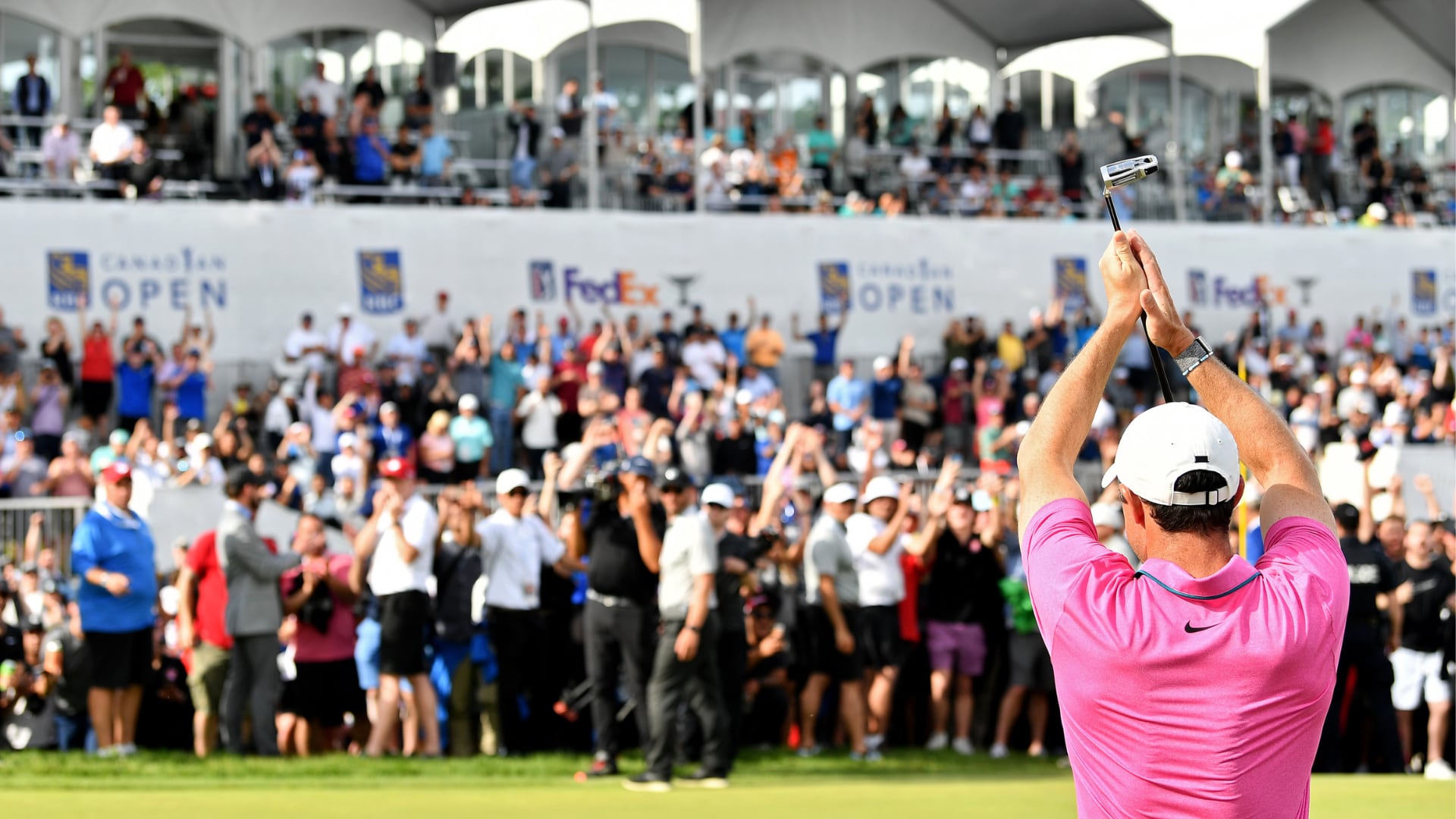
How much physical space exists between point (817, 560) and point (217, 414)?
9.36 metres

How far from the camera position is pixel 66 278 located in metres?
20.1

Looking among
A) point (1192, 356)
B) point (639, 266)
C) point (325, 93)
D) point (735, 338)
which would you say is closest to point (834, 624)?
point (1192, 356)

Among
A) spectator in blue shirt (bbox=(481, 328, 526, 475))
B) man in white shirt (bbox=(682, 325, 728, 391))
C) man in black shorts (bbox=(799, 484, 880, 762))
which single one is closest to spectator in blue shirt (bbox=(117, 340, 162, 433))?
spectator in blue shirt (bbox=(481, 328, 526, 475))

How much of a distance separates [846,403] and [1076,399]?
54.2ft

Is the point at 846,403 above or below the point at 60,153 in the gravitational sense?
below

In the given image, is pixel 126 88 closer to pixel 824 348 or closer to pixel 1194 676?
pixel 824 348

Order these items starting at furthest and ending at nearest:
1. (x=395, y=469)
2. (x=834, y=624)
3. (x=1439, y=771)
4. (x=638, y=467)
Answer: (x=834, y=624), (x=1439, y=771), (x=395, y=469), (x=638, y=467)

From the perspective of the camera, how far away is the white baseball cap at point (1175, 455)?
114 inches

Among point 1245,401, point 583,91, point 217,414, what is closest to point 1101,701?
point 1245,401

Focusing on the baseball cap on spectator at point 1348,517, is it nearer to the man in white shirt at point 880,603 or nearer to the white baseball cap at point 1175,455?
the man in white shirt at point 880,603

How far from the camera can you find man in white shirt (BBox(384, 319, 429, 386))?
1944cm

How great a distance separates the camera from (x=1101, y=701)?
2885 mm

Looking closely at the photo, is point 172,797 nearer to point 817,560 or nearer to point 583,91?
point 817,560

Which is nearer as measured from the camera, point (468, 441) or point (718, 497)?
point (718, 497)
